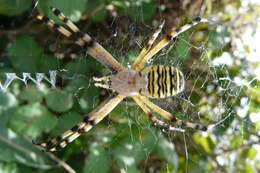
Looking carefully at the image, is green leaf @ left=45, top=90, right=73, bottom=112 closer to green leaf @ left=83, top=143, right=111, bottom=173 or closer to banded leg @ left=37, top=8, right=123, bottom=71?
green leaf @ left=83, top=143, right=111, bottom=173

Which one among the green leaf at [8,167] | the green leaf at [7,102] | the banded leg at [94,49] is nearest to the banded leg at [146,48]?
the banded leg at [94,49]

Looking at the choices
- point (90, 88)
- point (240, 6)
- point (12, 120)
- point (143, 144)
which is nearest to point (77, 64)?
point (90, 88)

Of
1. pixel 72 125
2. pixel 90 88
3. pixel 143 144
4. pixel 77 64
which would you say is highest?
pixel 77 64

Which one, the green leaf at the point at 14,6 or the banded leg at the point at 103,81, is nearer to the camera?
the banded leg at the point at 103,81

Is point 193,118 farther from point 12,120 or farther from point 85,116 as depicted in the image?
point 12,120

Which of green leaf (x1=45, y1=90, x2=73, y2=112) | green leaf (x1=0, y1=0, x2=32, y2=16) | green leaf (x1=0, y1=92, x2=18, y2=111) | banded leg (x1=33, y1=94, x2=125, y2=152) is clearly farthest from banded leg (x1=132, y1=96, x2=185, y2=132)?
green leaf (x1=0, y1=0, x2=32, y2=16)

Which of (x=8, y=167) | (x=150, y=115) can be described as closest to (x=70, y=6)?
(x=150, y=115)

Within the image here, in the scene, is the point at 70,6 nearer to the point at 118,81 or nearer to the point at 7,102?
the point at 118,81

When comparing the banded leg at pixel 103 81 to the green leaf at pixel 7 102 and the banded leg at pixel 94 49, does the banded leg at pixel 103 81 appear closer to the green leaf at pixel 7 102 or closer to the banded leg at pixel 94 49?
the banded leg at pixel 94 49
